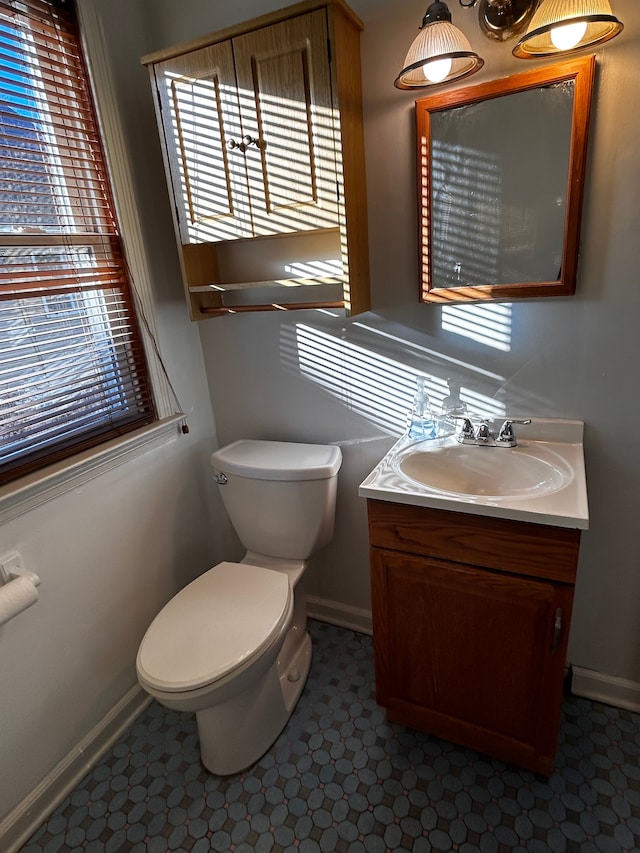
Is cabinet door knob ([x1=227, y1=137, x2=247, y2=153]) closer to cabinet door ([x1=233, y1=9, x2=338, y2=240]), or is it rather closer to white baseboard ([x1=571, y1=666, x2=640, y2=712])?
cabinet door ([x1=233, y1=9, x2=338, y2=240])

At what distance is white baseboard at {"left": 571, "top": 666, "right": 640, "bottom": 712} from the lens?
1.50 m

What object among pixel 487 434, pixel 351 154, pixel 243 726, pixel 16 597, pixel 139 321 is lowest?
pixel 243 726

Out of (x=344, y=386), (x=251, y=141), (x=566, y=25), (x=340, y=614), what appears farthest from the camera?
(x=340, y=614)

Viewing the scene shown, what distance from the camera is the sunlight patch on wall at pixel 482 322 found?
1352 mm

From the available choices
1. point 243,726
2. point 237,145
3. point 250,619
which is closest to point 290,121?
point 237,145

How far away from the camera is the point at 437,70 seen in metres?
1.13

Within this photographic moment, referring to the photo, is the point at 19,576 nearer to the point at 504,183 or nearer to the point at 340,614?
the point at 340,614

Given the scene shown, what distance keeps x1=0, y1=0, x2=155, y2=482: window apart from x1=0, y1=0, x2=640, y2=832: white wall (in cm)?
15

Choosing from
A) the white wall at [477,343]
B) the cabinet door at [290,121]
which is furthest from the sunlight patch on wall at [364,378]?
the cabinet door at [290,121]

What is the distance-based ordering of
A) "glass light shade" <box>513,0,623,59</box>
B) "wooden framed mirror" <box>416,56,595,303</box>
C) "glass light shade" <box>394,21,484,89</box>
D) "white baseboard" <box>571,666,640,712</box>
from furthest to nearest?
"white baseboard" <box>571,666,640,712</box>
"wooden framed mirror" <box>416,56,595,303</box>
"glass light shade" <box>394,21,484,89</box>
"glass light shade" <box>513,0,623,59</box>

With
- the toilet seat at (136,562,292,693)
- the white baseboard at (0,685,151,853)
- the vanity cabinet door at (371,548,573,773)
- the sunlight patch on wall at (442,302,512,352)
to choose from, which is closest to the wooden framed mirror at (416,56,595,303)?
the sunlight patch on wall at (442,302,512,352)

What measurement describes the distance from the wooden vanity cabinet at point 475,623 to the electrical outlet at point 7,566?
94 cm

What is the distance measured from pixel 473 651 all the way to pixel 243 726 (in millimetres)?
722

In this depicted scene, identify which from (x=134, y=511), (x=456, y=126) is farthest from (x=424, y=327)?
(x=134, y=511)
